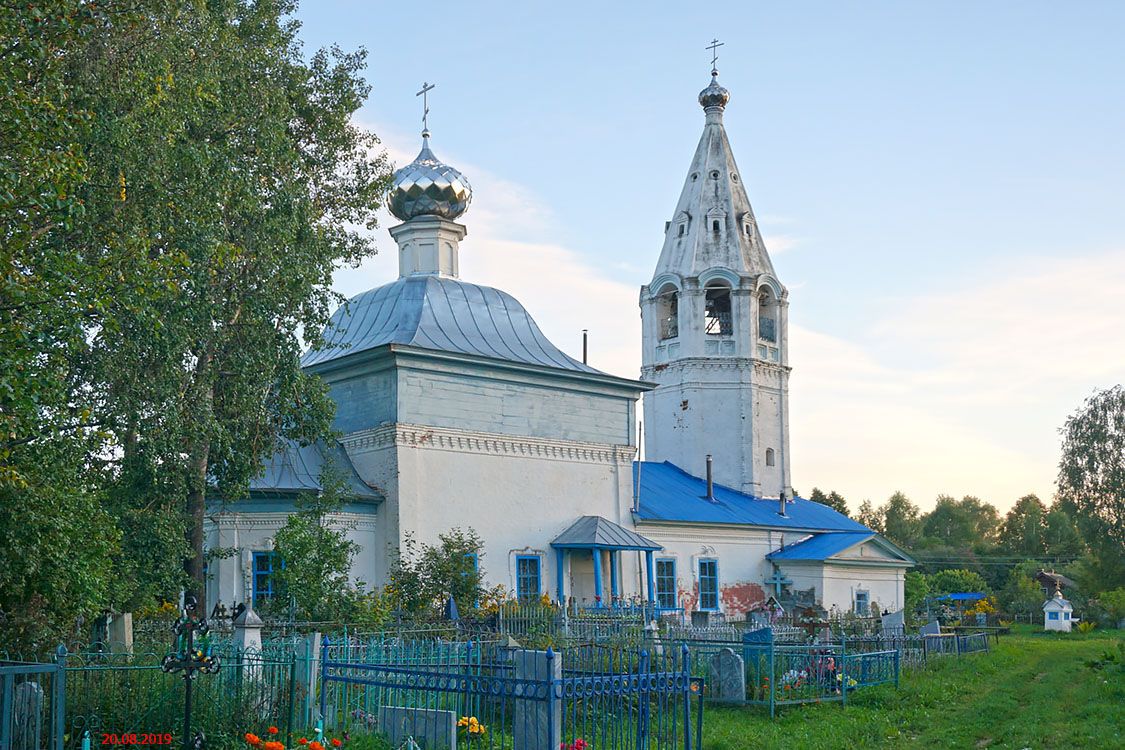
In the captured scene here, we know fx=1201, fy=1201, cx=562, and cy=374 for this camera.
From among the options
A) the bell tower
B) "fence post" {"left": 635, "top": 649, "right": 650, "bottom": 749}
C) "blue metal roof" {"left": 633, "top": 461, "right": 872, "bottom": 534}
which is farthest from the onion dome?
"fence post" {"left": 635, "top": 649, "right": 650, "bottom": 749}

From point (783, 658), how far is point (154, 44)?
10.6m

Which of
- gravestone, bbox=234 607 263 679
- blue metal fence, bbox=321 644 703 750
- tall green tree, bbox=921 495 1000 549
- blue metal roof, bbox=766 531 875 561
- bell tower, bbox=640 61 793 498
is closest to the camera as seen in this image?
blue metal fence, bbox=321 644 703 750

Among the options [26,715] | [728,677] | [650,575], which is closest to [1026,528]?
[650,575]

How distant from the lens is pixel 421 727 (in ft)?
32.3

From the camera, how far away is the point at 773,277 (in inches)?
1288

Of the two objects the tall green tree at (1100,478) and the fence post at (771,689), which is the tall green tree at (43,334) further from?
the tall green tree at (1100,478)

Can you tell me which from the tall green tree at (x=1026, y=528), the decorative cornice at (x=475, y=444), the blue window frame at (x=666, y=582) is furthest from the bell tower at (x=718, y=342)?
the tall green tree at (x=1026, y=528)

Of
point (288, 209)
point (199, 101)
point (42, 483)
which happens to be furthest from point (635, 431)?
point (42, 483)

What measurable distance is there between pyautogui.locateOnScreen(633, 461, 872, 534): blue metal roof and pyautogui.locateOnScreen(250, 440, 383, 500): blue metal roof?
22.1 feet

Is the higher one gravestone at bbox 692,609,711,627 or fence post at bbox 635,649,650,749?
fence post at bbox 635,649,650,749

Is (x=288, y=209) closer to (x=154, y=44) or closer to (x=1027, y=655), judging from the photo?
(x=154, y=44)

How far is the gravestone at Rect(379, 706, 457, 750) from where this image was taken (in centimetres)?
955

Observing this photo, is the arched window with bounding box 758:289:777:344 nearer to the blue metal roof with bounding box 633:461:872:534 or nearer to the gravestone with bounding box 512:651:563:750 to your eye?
the blue metal roof with bounding box 633:461:872:534

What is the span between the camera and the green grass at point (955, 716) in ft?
39.1
